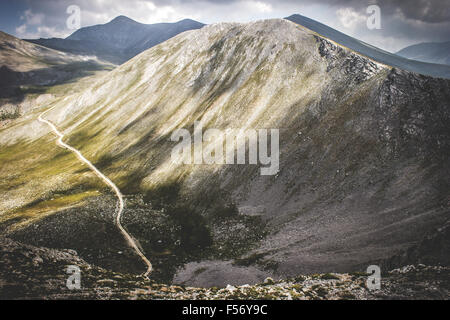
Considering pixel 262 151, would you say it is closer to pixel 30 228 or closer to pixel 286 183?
pixel 286 183

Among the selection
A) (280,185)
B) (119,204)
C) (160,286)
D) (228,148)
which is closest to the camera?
(160,286)

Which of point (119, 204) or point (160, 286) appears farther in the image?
point (119, 204)

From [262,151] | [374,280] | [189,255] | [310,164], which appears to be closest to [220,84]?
[262,151]

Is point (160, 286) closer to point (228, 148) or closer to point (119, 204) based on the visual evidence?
point (119, 204)

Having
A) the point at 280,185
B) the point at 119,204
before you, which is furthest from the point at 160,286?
the point at 119,204

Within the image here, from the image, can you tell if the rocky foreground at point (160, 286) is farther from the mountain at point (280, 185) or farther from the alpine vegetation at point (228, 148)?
the alpine vegetation at point (228, 148)

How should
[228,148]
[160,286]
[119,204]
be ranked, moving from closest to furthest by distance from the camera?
[160,286], [119,204], [228,148]

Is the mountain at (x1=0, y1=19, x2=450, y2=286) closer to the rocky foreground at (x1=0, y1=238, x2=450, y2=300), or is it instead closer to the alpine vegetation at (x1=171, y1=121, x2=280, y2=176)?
the alpine vegetation at (x1=171, y1=121, x2=280, y2=176)

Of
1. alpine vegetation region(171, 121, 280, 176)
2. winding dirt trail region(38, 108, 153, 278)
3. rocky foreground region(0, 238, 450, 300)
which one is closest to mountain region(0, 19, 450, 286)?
winding dirt trail region(38, 108, 153, 278)
